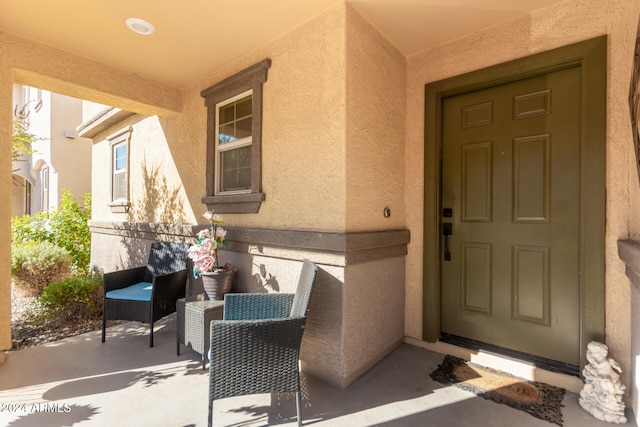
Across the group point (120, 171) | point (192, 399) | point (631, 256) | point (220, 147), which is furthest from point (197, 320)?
point (120, 171)

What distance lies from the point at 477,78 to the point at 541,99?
55 cm

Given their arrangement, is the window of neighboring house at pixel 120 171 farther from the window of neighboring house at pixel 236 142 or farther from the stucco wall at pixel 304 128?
the stucco wall at pixel 304 128

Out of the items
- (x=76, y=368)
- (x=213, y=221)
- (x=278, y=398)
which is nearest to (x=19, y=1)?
(x=213, y=221)

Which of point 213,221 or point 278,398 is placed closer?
point 278,398

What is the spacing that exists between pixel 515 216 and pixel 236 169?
292cm

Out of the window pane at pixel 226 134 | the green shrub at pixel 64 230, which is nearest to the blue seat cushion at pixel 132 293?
the window pane at pixel 226 134

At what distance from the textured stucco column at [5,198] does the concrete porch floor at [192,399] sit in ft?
1.19

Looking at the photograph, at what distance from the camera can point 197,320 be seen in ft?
8.77

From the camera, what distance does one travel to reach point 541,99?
103 inches

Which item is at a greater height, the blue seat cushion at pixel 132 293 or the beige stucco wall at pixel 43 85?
the beige stucco wall at pixel 43 85

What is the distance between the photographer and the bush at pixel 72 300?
4.03 m

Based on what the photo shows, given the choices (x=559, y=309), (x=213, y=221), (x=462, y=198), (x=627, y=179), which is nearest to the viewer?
(x=627, y=179)

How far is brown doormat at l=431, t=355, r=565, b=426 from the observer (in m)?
2.17

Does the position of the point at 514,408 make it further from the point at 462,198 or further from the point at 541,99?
the point at 541,99
